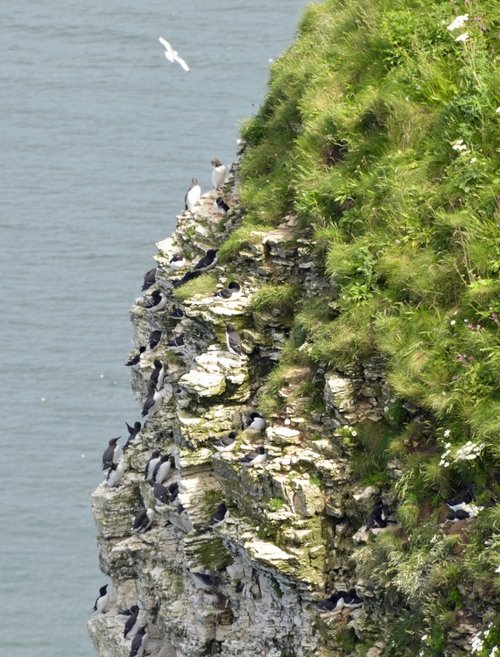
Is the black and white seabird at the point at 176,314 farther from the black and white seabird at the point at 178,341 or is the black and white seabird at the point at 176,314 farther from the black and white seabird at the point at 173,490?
the black and white seabird at the point at 173,490

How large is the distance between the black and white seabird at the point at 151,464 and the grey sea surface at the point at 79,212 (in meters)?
16.1

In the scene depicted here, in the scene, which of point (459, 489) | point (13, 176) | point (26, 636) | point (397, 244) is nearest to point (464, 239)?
point (397, 244)

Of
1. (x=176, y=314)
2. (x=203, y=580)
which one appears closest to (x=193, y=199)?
(x=176, y=314)

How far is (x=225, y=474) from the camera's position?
20.6 metres

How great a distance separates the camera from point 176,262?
87.6 ft

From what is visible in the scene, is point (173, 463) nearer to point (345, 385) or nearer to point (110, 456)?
point (110, 456)

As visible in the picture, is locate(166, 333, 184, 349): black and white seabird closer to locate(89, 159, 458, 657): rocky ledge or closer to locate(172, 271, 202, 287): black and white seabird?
locate(89, 159, 458, 657): rocky ledge

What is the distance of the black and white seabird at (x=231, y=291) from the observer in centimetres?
2350

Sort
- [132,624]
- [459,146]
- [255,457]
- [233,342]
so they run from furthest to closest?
[132,624]
[233,342]
[459,146]
[255,457]

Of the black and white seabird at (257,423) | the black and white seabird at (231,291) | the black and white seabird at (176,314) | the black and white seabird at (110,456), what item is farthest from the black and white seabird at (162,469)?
the black and white seabird at (110,456)

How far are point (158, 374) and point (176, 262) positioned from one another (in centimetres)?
212

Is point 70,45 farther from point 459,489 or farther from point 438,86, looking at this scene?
point 459,489

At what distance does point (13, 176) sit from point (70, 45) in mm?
12815

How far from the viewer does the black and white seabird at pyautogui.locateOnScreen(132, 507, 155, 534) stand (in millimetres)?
24562
